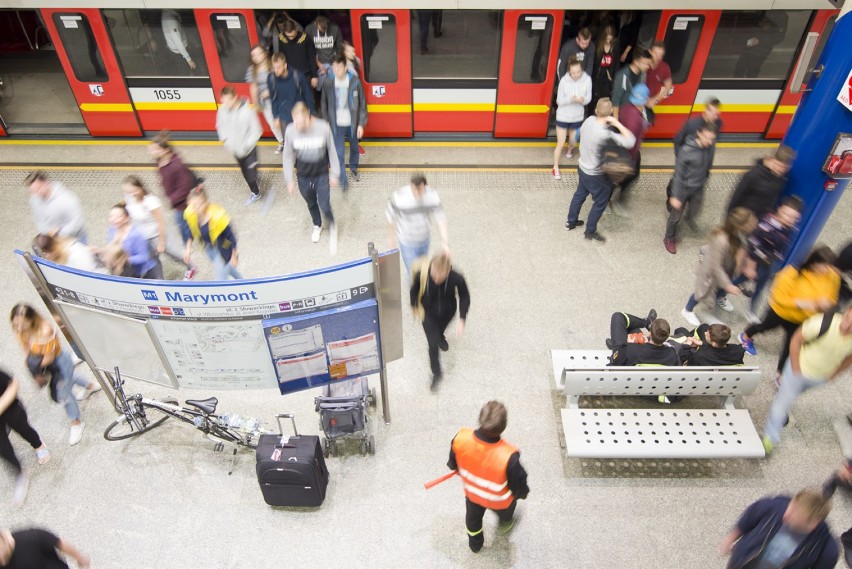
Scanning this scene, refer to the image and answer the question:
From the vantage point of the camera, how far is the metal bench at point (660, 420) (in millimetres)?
5055

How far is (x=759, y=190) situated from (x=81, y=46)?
899 centimetres

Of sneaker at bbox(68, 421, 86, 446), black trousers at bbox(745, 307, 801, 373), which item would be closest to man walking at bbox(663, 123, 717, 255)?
black trousers at bbox(745, 307, 801, 373)

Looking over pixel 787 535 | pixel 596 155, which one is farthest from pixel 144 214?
pixel 787 535

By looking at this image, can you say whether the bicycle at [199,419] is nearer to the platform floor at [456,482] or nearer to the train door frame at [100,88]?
the platform floor at [456,482]

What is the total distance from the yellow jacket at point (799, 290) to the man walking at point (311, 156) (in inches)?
186

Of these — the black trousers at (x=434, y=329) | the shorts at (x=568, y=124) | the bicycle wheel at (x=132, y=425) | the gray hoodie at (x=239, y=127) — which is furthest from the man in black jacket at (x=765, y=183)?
the bicycle wheel at (x=132, y=425)

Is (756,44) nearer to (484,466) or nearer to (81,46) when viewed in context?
(484,466)

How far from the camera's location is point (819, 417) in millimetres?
5699

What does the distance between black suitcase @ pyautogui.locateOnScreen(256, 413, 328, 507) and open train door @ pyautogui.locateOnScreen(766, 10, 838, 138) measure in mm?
7958

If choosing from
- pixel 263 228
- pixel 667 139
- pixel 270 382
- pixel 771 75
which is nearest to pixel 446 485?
pixel 270 382

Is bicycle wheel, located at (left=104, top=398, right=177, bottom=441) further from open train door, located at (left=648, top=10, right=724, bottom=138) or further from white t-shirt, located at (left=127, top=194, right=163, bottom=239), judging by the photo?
open train door, located at (left=648, top=10, right=724, bottom=138)

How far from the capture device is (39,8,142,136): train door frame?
8.45m

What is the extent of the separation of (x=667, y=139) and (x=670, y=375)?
18.5 ft

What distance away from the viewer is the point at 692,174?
22.5 ft
